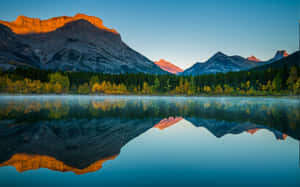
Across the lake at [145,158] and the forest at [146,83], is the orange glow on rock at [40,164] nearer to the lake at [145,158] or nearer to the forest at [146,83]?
the lake at [145,158]

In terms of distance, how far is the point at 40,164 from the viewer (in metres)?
8.54

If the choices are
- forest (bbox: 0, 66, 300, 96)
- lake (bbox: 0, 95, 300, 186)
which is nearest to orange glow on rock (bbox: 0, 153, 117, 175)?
lake (bbox: 0, 95, 300, 186)

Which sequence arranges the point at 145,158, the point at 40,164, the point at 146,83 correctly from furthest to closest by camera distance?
the point at 146,83 → the point at 145,158 → the point at 40,164

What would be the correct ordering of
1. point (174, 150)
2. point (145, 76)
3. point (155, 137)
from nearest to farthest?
point (174, 150) → point (155, 137) → point (145, 76)

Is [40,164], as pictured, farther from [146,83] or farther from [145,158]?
[146,83]

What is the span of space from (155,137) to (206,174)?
6.38 metres

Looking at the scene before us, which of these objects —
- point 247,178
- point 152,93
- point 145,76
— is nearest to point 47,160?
point 247,178

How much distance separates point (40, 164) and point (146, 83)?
391 feet

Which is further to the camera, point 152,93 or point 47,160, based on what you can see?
point 152,93

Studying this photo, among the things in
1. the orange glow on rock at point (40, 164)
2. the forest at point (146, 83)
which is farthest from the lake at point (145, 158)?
the forest at point (146, 83)

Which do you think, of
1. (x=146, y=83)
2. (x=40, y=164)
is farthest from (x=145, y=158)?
(x=146, y=83)

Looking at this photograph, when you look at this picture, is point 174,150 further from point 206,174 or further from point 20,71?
point 20,71

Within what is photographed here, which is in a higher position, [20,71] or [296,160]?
[20,71]

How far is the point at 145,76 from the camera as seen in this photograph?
445 ft
